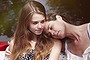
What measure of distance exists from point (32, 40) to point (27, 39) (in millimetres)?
37

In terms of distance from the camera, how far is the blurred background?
227 cm

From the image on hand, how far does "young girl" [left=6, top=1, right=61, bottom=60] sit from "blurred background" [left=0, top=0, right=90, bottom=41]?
0.05m

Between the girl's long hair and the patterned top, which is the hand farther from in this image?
the patterned top

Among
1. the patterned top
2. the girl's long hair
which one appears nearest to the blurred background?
the girl's long hair

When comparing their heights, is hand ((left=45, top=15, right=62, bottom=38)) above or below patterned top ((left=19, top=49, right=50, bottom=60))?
above

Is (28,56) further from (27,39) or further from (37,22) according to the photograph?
(37,22)

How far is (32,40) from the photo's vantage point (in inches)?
91.9

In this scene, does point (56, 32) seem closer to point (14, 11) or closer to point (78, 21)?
point (78, 21)

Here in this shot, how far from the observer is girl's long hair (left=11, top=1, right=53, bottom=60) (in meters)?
2.25

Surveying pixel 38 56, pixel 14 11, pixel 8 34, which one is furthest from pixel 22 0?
pixel 38 56

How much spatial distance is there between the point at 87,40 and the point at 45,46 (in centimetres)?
31

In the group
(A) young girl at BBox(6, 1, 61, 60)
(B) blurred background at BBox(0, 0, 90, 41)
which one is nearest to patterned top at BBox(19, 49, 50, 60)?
(A) young girl at BBox(6, 1, 61, 60)

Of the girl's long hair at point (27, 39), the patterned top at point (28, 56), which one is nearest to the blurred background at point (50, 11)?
the girl's long hair at point (27, 39)

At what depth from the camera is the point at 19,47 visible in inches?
91.9
